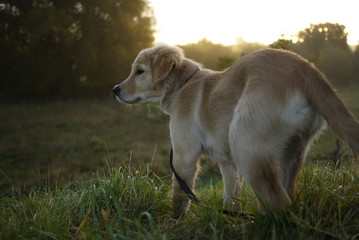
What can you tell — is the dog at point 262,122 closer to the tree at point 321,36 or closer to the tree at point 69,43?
the tree at point 321,36

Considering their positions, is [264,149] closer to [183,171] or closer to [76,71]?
[183,171]

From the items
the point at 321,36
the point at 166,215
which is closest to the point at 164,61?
the point at 166,215

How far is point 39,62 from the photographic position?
26.1m

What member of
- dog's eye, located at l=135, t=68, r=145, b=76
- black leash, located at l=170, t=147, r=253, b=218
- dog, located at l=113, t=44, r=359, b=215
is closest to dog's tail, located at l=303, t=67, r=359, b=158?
dog, located at l=113, t=44, r=359, b=215

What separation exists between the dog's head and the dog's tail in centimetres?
217

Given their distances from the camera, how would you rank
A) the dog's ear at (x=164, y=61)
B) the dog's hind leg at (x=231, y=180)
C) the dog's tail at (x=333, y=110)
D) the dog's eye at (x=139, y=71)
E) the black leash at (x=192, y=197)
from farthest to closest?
1. the dog's eye at (x=139, y=71)
2. the dog's ear at (x=164, y=61)
3. the dog's hind leg at (x=231, y=180)
4. the black leash at (x=192, y=197)
5. the dog's tail at (x=333, y=110)

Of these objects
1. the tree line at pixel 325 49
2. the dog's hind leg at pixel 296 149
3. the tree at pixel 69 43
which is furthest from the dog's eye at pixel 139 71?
the tree at pixel 69 43

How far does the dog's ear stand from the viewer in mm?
4801

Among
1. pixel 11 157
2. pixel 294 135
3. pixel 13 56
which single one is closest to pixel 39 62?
pixel 13 56

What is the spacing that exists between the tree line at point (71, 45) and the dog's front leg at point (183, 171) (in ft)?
65.3

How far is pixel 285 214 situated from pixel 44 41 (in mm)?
27343

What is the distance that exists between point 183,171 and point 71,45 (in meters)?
24.7

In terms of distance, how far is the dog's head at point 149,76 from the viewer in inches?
192

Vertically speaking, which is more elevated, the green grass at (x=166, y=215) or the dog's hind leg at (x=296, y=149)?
the dog's hind leg at (x=296, y=149)
